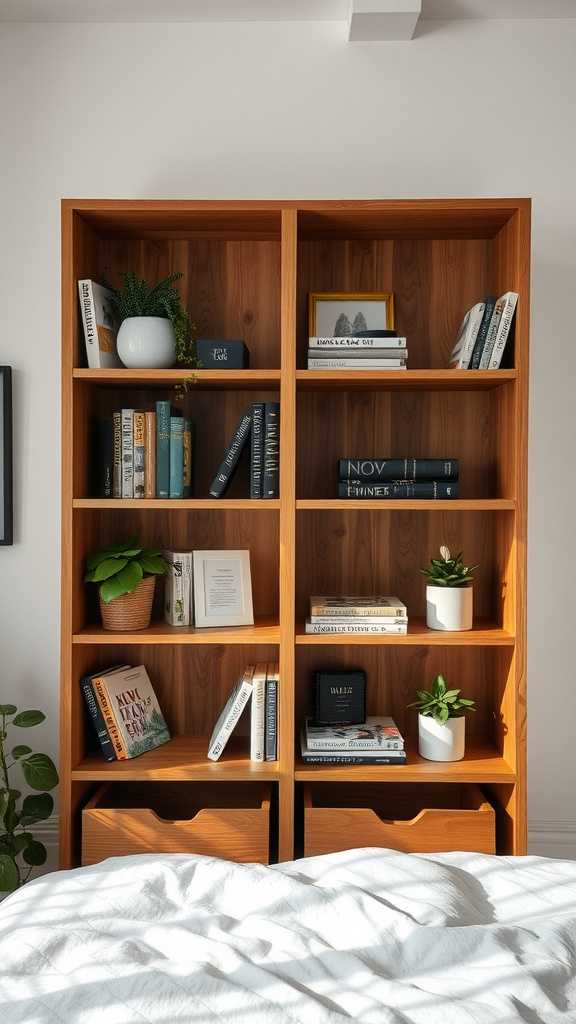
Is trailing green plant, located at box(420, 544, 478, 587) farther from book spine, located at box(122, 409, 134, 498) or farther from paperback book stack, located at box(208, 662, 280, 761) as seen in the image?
book spine, located at box(122, 409, 134, 498)

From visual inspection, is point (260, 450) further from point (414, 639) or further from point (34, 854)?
point (34, 854)

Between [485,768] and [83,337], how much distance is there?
5.31 feet

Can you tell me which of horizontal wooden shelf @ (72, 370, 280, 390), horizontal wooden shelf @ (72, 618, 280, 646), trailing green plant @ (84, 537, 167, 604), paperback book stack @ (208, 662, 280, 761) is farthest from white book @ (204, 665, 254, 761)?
horizontal wooden shelf @ (72, 370, 280, 390)

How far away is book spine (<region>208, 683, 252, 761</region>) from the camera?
2.25 metres

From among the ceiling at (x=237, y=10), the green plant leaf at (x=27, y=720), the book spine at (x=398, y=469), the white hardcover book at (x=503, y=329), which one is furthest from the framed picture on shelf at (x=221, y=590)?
the ceiling at (x=237, y=10)

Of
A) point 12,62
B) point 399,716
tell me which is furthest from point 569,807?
point 12,62

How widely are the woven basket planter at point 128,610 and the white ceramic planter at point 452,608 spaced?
32.1 inches

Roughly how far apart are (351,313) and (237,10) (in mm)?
973

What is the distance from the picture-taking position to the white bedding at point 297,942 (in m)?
1.19

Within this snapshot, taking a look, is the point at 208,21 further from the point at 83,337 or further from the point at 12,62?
the point at 83,337

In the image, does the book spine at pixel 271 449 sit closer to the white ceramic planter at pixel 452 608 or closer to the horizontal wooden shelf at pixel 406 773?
the white ceramic planter at pixel 452 608

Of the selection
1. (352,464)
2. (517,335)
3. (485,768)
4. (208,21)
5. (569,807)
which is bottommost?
(569,807)

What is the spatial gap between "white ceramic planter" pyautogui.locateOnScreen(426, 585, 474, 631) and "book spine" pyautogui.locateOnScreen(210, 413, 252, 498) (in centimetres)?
66

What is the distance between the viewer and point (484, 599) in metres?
2.52
